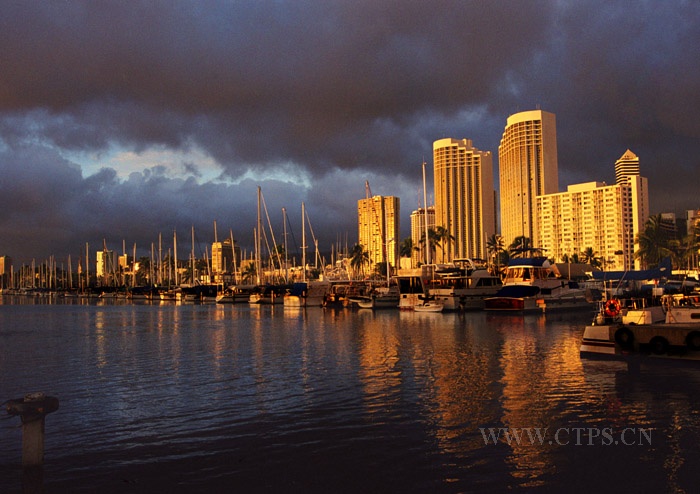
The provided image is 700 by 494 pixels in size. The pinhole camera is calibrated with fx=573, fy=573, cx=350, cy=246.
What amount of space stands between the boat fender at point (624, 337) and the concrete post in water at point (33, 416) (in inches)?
1135

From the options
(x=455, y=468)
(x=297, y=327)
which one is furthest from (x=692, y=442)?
(x=297, y=327)

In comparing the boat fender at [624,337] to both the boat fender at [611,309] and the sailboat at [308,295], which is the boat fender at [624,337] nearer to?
the boat fender at [611,309]

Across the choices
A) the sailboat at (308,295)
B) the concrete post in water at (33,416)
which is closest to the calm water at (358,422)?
the concrete post in water at (33,416)

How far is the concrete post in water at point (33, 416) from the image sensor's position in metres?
10.4

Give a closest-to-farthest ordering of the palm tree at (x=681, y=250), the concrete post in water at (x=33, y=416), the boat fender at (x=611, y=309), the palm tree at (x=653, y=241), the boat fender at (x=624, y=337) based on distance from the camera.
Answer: the concrete post in water at (x=33, y=416)
the boat fender at (x=624, y=337)
the boat fender at (x=611, y=309)
the palm tree at (x=681, y=250)
the palm tree at (x=653, y=241)

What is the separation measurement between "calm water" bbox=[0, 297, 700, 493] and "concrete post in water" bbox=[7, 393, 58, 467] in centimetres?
231

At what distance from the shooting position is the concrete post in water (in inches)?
409

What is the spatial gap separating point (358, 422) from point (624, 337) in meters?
19.4

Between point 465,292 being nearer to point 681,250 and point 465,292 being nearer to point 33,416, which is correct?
point 33,416

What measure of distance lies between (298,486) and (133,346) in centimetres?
3502

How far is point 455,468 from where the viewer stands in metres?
13.9

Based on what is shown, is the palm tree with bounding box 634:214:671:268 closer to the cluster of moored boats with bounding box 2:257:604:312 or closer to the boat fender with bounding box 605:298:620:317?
the cluster of moored boats with bounding box 2:257:604:312

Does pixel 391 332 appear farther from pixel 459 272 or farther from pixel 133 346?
pixel 459 272

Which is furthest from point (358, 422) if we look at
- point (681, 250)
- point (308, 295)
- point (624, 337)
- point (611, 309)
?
point (681, 250)
